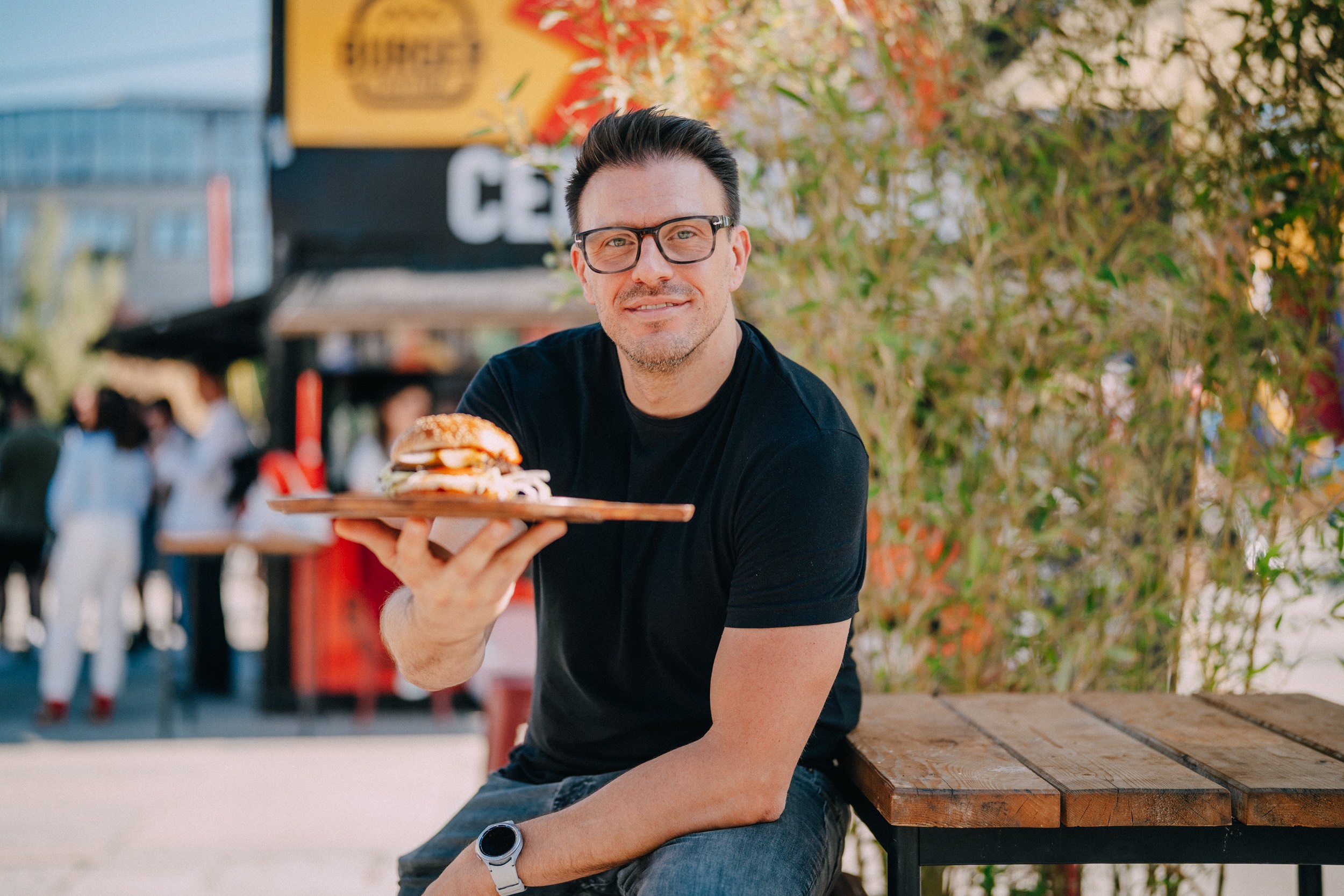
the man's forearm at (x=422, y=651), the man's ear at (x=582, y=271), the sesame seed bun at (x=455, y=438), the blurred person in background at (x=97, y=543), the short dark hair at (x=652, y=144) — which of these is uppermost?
the short dark hair at (x=652, y=144)

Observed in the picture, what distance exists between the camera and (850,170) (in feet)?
8.68

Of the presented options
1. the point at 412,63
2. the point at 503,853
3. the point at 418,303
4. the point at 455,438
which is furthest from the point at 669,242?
the point at 412,63

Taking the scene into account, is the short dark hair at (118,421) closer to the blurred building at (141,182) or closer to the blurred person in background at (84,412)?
the blurred person in background at (84,412)

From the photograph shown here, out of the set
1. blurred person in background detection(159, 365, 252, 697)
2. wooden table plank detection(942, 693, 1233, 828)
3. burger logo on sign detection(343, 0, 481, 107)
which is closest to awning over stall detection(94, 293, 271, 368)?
blurred person in background detection(159, 365, 252, 697)

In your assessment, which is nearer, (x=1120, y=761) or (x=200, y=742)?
(x=1120, y=761)

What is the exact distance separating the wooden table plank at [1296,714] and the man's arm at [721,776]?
897 millimetres

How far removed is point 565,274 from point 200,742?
163 inches

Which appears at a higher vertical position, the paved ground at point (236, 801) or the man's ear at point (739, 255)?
the man's ear at point (739, 255)

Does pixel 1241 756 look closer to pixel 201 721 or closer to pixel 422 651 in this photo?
pixel 422 651

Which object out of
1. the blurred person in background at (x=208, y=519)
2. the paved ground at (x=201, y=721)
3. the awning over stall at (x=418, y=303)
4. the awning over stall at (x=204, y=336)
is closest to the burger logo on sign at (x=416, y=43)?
the awning over stall at (x=418, y=303)

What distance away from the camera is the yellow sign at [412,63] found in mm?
6195

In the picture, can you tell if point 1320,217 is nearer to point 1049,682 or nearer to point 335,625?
point 1049,682

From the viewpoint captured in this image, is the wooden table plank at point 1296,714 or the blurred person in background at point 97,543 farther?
the blurred person in background at point 97,543

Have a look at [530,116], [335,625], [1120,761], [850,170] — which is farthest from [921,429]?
[335,625]
